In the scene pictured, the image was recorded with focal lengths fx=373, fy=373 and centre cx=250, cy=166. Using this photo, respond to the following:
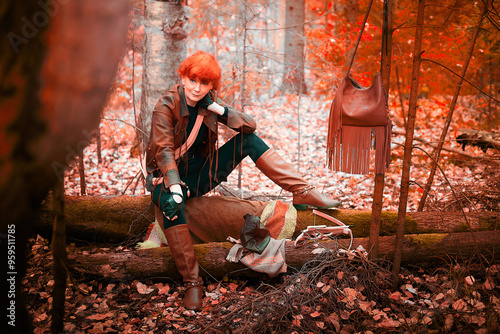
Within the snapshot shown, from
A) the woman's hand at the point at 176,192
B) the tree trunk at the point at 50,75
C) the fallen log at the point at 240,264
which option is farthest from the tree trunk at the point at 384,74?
the tree trunk at the point at 50,75

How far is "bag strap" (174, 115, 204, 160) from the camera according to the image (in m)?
3.16

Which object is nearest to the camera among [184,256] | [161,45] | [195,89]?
[184,256]

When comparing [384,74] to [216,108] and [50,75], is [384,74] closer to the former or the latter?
[216,108]

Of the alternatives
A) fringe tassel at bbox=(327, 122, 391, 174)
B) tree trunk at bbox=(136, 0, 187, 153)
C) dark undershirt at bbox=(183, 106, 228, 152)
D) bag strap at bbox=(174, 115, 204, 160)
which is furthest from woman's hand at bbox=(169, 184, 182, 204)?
tree trunk at bbox=(136, 0, 187, 153)

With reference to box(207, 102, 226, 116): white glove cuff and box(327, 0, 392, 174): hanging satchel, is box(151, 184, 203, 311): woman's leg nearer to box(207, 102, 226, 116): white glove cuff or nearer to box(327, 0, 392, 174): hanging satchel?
box(207, 102, 226, 116): white glove cuff

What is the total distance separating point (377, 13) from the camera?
8.16 meters

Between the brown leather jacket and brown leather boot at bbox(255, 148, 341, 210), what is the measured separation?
319mm

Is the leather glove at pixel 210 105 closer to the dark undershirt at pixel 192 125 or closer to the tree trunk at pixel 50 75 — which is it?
the dark undershirt at pixel 192 125

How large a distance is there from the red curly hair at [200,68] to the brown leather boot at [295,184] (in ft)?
2.74

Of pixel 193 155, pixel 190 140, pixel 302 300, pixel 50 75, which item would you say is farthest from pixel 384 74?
pixel 50 75

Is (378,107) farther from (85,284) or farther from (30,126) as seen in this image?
(85,284)

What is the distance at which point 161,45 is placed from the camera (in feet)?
14.0

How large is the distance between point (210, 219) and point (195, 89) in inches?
43.8

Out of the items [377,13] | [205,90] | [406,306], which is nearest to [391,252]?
[406,306]
